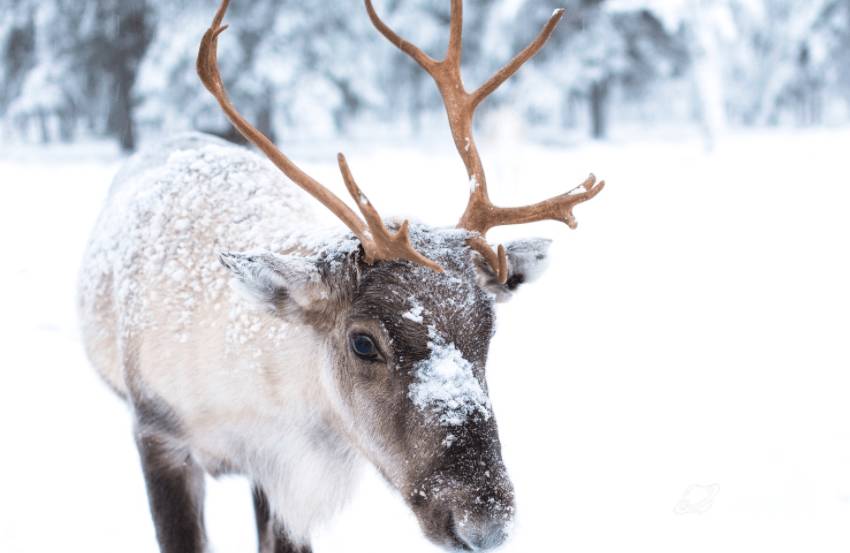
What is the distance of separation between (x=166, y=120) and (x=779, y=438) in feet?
53.4

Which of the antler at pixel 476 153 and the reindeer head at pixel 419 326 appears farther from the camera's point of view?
the antler at pixel 476 153

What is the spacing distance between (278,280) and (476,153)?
32.2 inches

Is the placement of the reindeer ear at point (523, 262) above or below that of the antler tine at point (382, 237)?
below

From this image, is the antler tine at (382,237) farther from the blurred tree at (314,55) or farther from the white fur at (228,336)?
the blurred tree at (314,55)

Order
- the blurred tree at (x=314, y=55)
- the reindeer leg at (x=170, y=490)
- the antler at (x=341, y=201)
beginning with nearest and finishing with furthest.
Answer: the antler at (x=341, y=201) < the reindeer leg at (x=170, y=490) < the blurred tree at (x=314, y=55)

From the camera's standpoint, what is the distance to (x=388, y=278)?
2393mm

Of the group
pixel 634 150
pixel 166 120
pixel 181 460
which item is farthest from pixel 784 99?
pixel 181 460

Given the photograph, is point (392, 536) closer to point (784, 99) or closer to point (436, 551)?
Result: point (436, 551)

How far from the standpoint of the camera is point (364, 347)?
2.41 meters

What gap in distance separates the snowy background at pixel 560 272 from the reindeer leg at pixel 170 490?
57cm

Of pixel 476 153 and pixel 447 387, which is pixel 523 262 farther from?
pixel 447 387

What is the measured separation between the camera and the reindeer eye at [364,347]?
2.39 m

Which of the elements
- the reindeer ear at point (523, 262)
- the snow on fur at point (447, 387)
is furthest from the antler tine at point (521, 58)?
the snow on fur at point (447, 387)

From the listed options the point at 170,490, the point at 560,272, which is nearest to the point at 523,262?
the point at 170,490
